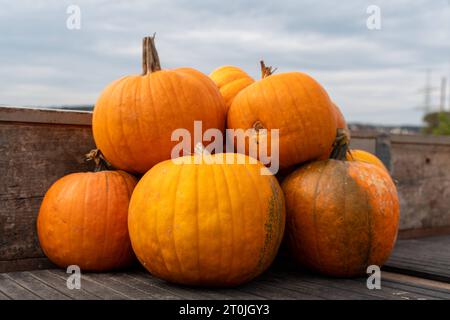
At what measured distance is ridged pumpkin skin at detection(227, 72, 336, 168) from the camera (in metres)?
2.91

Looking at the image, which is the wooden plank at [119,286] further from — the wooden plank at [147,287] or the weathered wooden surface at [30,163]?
the weathered wooden surface at [30,163]

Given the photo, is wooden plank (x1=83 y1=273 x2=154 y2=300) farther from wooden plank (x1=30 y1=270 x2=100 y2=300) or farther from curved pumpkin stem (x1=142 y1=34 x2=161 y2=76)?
curved pumpkin stem (x1=142 y1=34 x2=161 y2=76)

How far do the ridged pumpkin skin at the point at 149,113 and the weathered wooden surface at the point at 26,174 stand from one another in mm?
350

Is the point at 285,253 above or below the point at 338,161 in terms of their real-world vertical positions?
Answer: below

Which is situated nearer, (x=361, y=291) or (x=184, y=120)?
(x=361, y=291)

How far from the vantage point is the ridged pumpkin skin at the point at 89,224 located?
293 centimetres

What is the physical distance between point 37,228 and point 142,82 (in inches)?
38.7

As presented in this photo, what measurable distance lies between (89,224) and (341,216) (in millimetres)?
1232

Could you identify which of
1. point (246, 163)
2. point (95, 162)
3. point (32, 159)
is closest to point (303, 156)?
point (246, 163)

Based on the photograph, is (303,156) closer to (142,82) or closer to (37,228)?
(142,82)

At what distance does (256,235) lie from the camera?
2551mm

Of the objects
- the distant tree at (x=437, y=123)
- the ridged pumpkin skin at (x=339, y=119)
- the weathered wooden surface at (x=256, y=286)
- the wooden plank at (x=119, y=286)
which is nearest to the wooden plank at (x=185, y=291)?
the weathered wooden surface at (x=256, y=286)

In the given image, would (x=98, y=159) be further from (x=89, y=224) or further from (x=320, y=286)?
(x=320, y=286)
